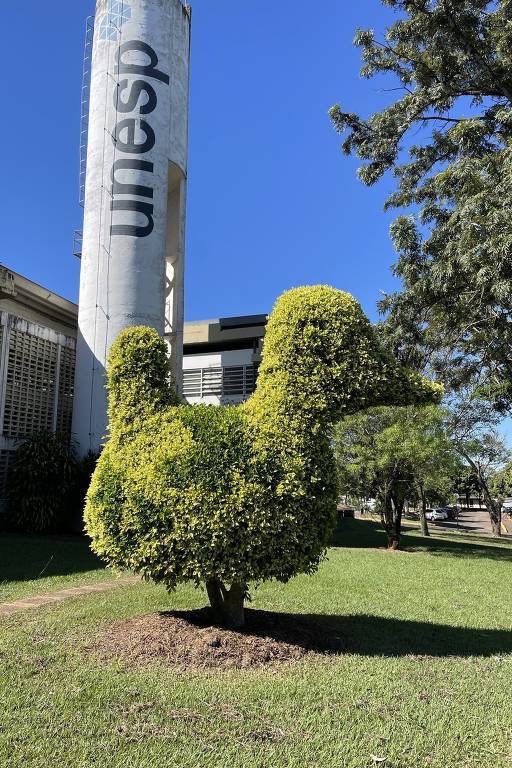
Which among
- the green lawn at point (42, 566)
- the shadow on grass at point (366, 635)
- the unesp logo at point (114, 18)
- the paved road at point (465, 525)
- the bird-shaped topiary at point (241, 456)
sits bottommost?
the paved road at point (465, 525)

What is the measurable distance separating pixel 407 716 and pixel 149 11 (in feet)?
77.4

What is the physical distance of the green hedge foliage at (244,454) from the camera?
5.23 metres

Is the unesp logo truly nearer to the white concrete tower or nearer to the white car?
the white concrete tower

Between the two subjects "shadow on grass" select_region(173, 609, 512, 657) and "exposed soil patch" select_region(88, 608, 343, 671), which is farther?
"shadow on grass" select_region(173, 609, 512, 657)

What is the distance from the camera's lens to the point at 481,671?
5.30m

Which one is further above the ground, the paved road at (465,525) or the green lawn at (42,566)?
the green lawn at (42,566)

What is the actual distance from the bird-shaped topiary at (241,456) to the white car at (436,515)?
2214 inches

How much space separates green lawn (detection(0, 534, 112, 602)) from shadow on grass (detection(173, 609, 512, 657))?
3431 mm

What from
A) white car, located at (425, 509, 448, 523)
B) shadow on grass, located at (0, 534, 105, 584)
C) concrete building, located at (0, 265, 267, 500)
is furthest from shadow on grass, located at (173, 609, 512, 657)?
white car, located at (425, 509, 448, 523)

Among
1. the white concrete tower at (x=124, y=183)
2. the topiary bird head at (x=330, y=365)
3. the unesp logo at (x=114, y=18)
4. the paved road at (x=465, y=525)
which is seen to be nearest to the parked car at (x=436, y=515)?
the paved road at (x=465, y=525)

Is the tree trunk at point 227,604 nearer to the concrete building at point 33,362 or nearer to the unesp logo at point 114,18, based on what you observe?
the concrete building at point 33,362

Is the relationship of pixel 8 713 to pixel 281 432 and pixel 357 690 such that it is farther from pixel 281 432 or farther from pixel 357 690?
pixel 281 432

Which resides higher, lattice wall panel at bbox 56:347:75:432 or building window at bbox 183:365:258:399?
building window at bbox 183:365:258:399

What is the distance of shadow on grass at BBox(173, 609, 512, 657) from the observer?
5895mm
